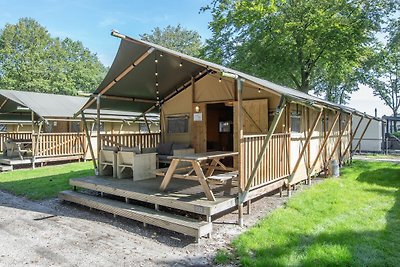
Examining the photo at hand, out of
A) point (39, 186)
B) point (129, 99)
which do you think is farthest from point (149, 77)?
point (39, 186)


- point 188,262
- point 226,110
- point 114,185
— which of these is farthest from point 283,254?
point 226,110

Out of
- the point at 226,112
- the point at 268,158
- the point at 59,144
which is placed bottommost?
the point at 268,158

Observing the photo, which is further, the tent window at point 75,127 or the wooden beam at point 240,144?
the tent window at point 75,127

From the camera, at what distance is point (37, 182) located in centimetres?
912

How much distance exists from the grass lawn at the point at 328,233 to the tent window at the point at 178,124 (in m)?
4.04

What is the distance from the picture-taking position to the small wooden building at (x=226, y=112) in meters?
5.46

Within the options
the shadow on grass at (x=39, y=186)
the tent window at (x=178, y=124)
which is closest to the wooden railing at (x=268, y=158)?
the tent window at (x=178, y=124)

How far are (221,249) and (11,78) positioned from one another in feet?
104

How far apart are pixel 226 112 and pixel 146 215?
650 centimetres

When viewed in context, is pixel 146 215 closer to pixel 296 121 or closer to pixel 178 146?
pixel 178 146

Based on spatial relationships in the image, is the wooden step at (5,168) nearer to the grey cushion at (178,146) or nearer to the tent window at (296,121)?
the grey cushion at (178,146)

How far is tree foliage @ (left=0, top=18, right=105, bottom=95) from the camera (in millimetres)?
29672

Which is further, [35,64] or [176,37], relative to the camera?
[176,37]

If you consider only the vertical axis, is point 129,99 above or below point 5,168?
above
